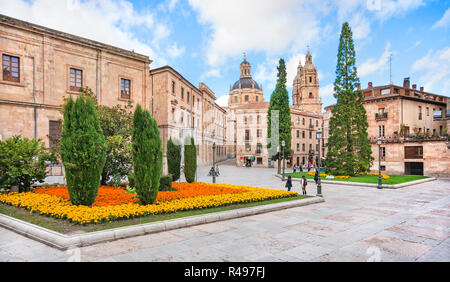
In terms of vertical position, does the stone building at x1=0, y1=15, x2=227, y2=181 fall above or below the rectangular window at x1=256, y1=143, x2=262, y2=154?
above

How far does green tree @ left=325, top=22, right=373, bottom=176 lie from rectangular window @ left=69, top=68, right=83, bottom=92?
84.1 ft

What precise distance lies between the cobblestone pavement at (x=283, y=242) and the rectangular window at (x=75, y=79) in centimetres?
2144

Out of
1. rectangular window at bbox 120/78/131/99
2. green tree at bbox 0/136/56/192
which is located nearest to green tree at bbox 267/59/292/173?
rectangular window at bbox 120/78/131/99

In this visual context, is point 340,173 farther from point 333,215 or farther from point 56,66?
point 56,66

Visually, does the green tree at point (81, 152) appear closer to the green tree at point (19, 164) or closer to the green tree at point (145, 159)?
the green tree at point (145, 159)

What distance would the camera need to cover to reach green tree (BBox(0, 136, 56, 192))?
13203mm

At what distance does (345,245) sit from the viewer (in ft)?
25.4

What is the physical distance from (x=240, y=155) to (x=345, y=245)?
50192mm

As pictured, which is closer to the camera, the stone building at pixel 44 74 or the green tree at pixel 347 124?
the stone building at pixel 44 74

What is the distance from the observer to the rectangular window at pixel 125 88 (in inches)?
1206

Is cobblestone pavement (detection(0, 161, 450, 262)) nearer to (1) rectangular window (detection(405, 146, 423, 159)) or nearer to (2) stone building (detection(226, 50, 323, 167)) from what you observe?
(1) rectangular window (detection(405, 146, 423, 159))

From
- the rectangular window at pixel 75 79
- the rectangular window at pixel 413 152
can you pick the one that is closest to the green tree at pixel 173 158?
the rectangular window at pixel 75 79

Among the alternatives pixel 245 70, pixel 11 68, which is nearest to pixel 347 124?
pixel 11 68
